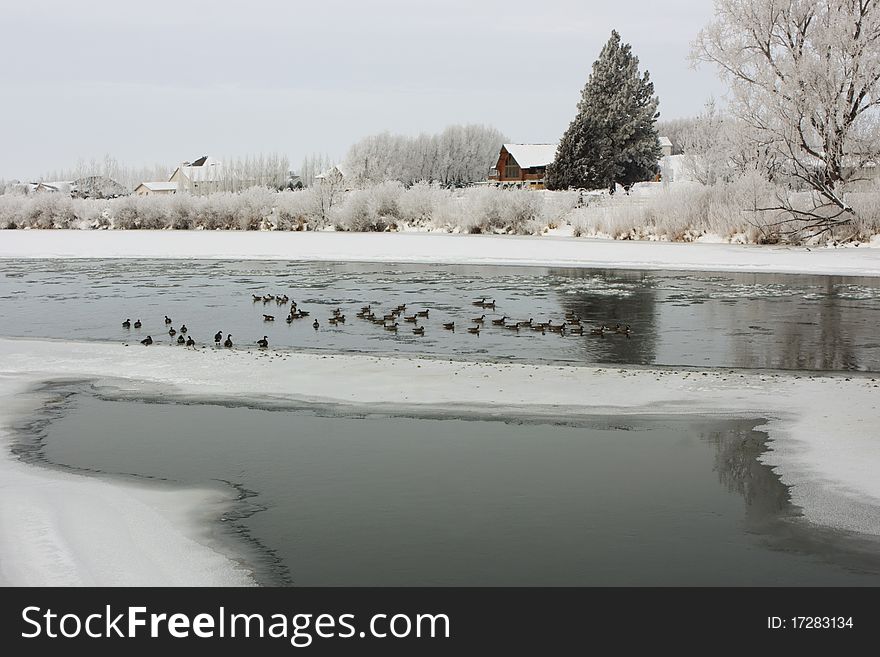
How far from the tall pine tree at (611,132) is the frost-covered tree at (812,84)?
1322 inches

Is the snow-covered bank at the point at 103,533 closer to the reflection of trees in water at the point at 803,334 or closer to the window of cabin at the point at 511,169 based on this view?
the reflection of trees in water at the point at 803,334

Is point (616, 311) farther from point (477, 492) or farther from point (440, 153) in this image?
point (440, 153)

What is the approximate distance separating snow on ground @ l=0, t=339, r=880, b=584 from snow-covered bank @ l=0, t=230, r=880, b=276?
56.5 ft

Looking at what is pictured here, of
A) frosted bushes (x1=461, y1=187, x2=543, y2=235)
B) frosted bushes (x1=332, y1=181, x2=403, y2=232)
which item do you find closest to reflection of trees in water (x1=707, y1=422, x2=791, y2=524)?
frosted bushes (x1=461, y1=187, x2=543, y2=235)

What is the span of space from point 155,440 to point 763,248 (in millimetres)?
28791

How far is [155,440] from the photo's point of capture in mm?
9438

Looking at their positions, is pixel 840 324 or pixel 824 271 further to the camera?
pixel 824 271

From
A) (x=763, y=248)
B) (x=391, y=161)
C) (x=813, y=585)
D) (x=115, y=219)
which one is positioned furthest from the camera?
(x=391, y=161)

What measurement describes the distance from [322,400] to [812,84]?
1069 inches

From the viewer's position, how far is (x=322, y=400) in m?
11.1

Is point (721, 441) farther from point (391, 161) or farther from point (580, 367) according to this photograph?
point (391, 161)

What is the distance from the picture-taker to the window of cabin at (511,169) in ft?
344

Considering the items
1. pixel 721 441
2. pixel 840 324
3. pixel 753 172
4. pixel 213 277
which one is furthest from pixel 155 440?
pixel 753 172

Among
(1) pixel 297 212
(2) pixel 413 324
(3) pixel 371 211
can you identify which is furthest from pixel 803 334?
(1) pixel 297 212
